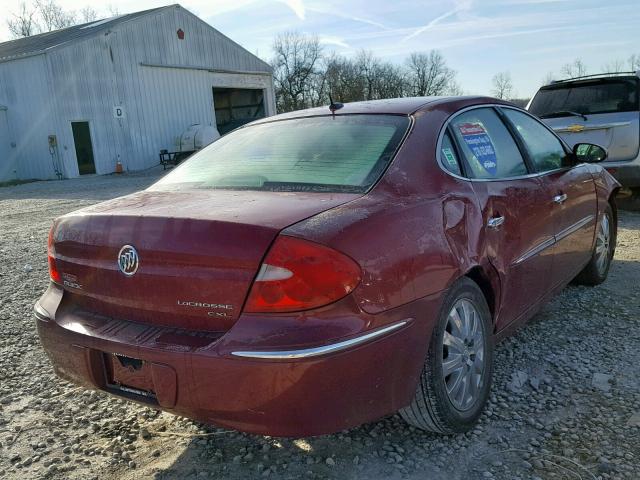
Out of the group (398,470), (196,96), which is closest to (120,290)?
(398,470)

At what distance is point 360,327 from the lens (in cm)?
200

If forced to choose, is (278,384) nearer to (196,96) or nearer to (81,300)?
(81,300)

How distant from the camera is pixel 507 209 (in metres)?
3.00

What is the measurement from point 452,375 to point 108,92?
2324 centimetres

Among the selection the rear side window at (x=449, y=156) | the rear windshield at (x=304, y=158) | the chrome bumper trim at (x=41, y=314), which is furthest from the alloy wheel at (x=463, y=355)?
the chrome bumper trim at (x=41, y=314)

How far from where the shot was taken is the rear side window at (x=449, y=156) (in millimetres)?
2740

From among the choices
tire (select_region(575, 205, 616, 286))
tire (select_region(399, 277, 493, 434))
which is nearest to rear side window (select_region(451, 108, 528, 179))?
tire (select_region(399, 277, 493, 434))

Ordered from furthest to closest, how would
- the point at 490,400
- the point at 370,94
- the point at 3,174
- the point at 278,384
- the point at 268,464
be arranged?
the point at 370,94, the point at 3,174, the point at 490,400, the point at 268,464, the point at 278,384

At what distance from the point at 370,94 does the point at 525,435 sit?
223 feet

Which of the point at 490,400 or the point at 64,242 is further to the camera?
the point at 490,400

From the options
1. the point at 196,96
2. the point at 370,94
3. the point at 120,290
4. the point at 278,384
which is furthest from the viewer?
the point at 370,94

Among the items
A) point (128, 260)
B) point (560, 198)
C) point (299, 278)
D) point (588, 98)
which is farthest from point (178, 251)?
point (588, 98)

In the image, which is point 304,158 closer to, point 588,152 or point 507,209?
point 507,209

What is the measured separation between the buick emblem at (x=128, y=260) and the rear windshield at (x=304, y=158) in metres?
0.63
